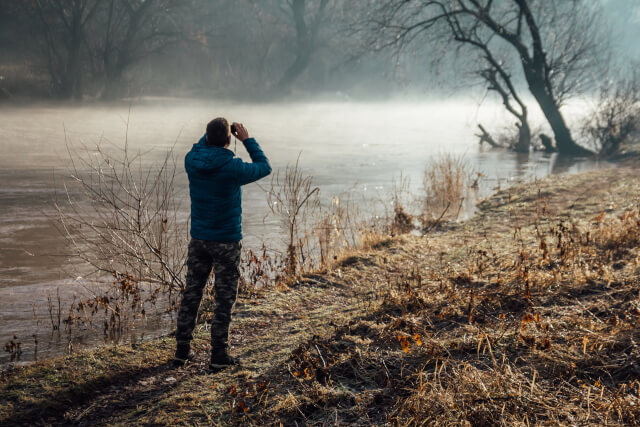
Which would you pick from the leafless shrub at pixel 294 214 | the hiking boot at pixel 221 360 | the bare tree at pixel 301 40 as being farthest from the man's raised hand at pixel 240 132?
the bare tree at pixel 301 40

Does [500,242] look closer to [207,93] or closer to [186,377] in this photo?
[186,377]

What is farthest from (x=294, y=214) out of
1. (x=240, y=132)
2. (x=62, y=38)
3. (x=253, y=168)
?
(x=62, y=38)

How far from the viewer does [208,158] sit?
416 cm

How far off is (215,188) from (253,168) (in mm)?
320

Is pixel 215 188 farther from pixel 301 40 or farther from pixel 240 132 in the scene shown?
pixel 301 40

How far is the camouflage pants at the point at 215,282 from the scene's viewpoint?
4.30 m

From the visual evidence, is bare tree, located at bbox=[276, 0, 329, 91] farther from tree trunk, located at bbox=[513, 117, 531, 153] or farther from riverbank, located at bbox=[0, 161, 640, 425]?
riverbank, located at bbox=[0, 161, 640, 425]

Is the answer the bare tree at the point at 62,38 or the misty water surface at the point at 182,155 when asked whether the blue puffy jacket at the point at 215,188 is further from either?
the bare tree at the point at 62,38

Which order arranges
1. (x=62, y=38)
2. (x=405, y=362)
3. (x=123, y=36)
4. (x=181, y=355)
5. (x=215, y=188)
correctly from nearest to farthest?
1. (x=405, y=362)
2. (x=215, y=188)
3. (x=181, y=355)
4. (x=62, y=38)
5. (x=123, y=36)

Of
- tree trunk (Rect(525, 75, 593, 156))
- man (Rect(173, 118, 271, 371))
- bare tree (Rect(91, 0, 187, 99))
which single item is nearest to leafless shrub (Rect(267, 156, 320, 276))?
man (Rect(173, 118, 271, 371))

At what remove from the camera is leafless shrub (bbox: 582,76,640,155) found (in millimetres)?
22469

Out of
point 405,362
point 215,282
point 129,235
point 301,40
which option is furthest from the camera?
point 301,40

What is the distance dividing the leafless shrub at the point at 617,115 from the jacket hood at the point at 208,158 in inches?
870

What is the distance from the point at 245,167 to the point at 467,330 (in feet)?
7.20
